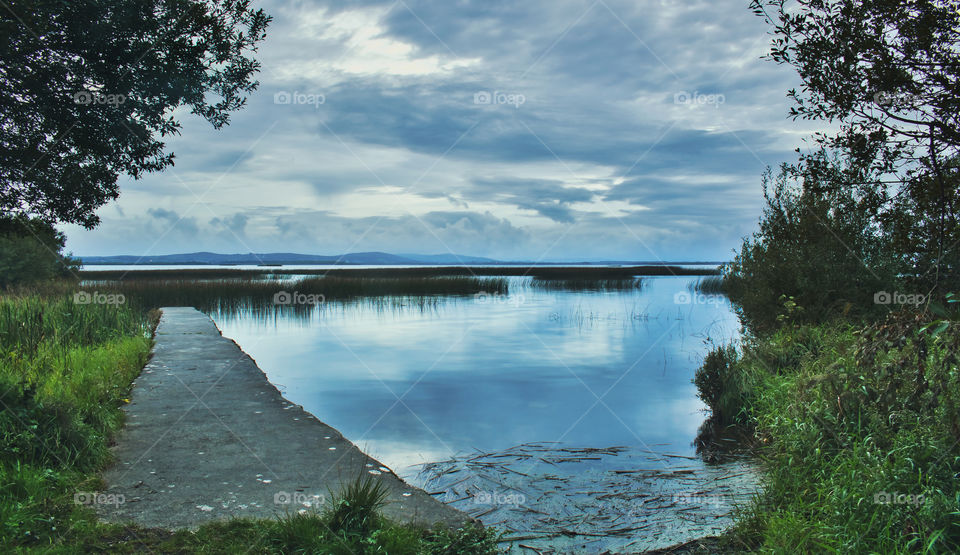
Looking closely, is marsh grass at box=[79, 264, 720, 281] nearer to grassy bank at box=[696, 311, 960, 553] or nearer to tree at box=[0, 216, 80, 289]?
tree at box=[0, 216, 80, 289]

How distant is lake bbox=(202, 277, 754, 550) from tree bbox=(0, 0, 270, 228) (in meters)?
4.68

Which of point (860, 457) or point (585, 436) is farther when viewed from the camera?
point (585, 436)

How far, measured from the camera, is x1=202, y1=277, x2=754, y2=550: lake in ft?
18.3

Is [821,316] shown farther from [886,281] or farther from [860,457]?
[860,457]

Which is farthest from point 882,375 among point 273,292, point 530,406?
point 273,292

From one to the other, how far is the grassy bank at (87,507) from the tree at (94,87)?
2272mm

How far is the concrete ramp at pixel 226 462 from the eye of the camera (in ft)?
14.0

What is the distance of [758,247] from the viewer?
13.6m

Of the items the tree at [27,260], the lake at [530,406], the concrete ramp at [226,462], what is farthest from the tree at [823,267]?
the tree at [27,260]

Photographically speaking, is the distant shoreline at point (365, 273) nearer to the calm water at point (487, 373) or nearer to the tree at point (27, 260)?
the tree at point (27, 260)

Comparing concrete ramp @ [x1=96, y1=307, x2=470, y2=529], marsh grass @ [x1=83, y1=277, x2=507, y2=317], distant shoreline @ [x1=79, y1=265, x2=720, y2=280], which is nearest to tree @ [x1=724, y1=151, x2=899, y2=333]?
concrete ramp @ [x1=96, y1=307, x2=470, y2=529]

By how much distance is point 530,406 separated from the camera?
10938 millimetres

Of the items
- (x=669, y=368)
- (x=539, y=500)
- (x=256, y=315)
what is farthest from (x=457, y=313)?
(x=539, y=500)

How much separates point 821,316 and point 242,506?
1131 centimetres
